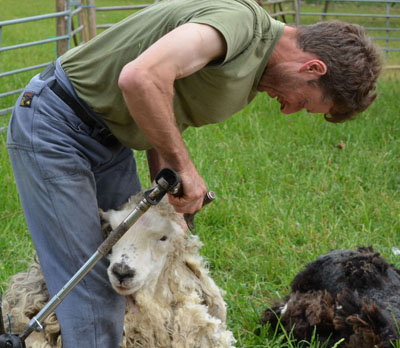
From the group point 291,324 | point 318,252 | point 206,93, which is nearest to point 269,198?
point 318,252

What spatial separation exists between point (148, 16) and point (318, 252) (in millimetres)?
2353

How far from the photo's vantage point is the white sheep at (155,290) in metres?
2.62

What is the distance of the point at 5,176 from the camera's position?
4938 mm

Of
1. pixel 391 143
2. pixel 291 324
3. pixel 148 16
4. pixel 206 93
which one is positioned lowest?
pixel 391 143

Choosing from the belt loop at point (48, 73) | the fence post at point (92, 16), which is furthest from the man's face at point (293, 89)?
the fence post at point (92, 16)

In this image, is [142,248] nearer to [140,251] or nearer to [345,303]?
[140,251]

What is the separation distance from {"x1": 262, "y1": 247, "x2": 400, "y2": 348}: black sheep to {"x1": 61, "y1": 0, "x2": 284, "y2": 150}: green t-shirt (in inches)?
47.7

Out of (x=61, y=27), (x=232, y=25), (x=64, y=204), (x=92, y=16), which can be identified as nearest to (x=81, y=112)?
(x=64, y=204)

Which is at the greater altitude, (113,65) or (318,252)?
(113,65)

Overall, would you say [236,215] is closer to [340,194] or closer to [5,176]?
[340,194]

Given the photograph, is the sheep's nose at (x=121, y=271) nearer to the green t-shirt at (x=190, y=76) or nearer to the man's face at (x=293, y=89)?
the green t-shirt at (x=190, y=76)

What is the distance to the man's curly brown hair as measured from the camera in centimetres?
259

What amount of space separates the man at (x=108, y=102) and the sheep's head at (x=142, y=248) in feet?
0.38

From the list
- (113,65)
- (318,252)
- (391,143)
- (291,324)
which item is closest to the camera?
(113,65)
